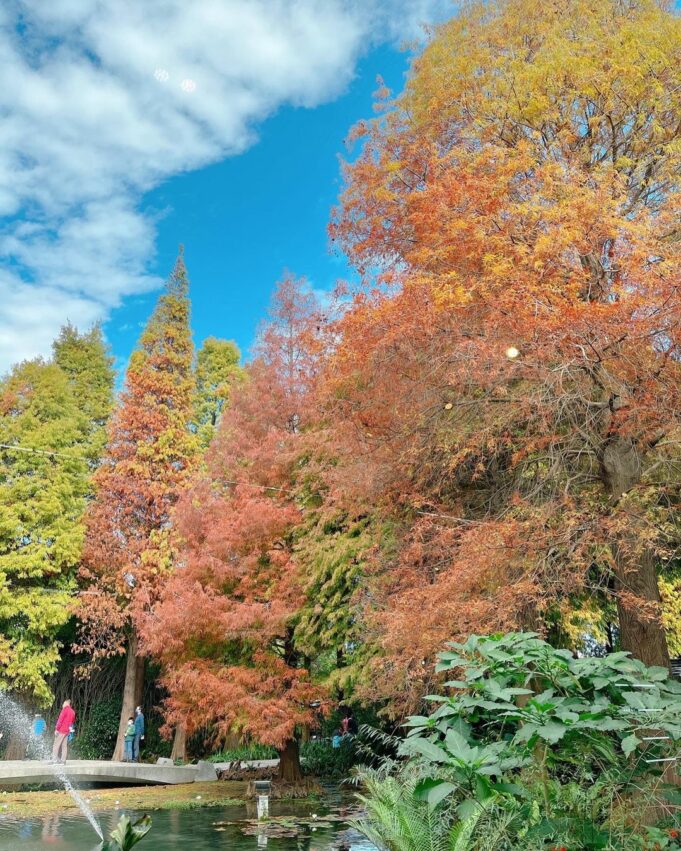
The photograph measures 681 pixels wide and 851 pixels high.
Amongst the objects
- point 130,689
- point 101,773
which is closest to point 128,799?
point 101,773

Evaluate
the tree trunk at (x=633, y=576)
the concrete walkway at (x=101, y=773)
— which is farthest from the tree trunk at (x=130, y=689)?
the tree trunk at (x=633, y=576)

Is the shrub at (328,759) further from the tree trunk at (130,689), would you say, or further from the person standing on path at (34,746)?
the person standing on path at (34,746)

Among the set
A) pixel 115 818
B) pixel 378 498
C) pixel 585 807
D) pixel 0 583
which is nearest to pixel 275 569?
pixel 378 498

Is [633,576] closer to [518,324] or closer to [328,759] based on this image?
[518,324]

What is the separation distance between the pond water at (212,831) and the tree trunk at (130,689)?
7228 mm

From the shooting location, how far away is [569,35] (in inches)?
369

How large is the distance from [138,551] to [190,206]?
9709 millimetres

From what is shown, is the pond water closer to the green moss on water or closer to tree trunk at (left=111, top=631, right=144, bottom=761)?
the green moss on water

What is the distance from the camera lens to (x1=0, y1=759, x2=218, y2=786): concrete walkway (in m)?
13.2

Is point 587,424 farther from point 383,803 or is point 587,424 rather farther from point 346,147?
point 346,147

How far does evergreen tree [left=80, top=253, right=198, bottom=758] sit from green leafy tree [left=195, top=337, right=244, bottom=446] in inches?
67.2

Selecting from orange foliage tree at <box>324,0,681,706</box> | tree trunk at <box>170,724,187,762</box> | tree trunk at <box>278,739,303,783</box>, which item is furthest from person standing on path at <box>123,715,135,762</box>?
orange foliage tree at <box>324,0,681,706</box>

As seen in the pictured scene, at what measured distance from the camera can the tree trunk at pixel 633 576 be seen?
7578mm

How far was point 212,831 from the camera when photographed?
9.63 meters
